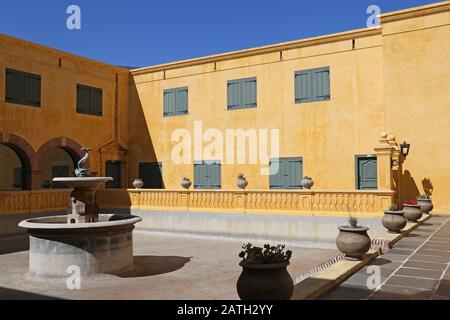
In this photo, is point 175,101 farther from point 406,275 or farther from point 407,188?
point 406,275

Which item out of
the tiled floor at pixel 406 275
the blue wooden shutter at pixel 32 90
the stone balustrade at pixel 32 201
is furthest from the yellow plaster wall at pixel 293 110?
the tiled floor at pixel 406 275

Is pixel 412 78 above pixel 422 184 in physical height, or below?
above

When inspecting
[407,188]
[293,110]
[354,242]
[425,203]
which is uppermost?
[293,110]

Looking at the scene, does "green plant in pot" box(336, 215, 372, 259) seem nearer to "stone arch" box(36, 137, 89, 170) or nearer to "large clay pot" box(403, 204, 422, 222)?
"large clay pot" box(403, 204, 422, 222)

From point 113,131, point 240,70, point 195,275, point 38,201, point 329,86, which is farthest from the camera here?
point 113,131

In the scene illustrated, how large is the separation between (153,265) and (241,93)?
13.2 meters

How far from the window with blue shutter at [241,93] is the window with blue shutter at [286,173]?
3.47 m

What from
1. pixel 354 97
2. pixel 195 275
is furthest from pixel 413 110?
pixel 195 275

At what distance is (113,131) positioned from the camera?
81.6 ft

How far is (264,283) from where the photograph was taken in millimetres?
5684

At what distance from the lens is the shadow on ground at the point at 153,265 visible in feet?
33.0

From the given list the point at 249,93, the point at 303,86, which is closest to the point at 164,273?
the point at 303,86
